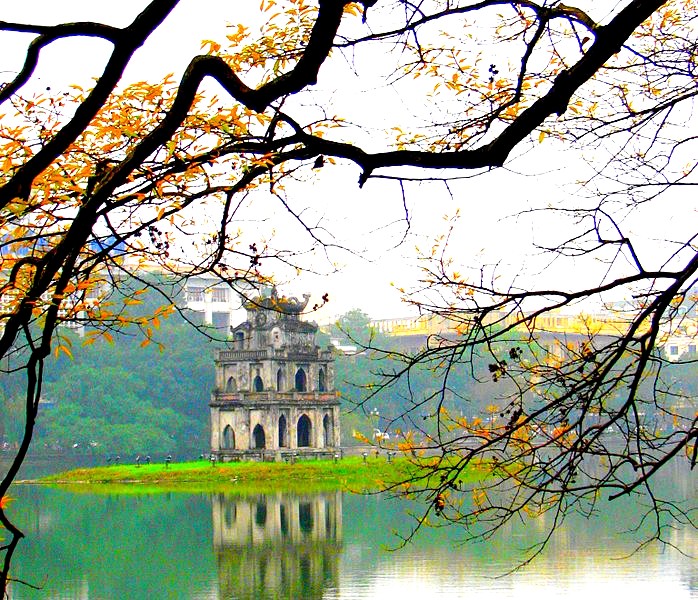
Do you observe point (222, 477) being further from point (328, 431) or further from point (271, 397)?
point (328, 431)

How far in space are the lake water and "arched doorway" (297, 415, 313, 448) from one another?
11607mm

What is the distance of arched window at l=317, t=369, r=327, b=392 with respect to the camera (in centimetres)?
4303

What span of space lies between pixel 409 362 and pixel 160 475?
3239 cm

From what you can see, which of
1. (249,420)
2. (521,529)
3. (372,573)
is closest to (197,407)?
(249,420)

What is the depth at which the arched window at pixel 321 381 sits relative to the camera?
43031mm

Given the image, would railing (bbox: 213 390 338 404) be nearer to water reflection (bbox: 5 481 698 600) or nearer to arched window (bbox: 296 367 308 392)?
arched window (bbox: 296 367 308 392)

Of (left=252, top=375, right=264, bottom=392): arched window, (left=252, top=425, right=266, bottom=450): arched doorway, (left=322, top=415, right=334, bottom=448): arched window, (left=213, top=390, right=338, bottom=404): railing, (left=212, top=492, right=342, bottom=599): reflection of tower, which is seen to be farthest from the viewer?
(left=322, top=415, right=334, bottom=448): arched window

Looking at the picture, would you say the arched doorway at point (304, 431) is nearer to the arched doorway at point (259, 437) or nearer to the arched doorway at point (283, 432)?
the arched doorway at point (283, 432)

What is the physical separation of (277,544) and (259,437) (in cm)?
1837

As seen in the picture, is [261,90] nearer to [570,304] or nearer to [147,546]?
[570,304]

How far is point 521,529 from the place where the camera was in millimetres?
25344

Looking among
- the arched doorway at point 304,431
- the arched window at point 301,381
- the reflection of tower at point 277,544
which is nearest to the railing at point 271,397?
the arched doorway at point 304,431

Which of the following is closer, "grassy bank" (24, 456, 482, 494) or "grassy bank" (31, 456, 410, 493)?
"grassy bank" (24, 456, 482, 494)

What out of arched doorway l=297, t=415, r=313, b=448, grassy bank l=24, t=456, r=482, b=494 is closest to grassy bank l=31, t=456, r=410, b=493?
grassy bank l=24, t=456, r=482, b=494
